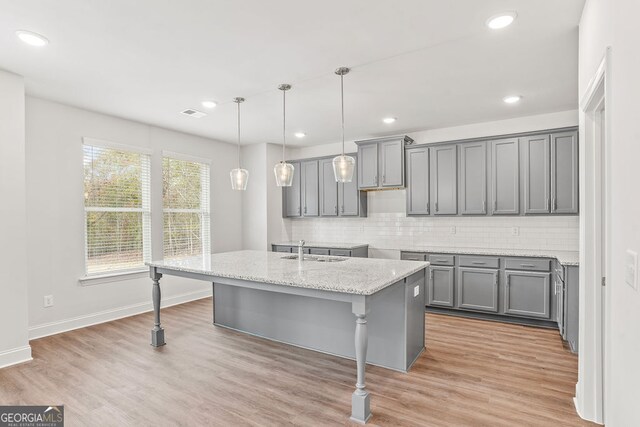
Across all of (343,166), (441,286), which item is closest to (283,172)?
(343,166)

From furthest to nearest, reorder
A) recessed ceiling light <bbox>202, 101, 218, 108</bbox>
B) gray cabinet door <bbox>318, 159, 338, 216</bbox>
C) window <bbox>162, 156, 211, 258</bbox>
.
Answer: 1. gray cabinet door <bbox>318, 159, 338, 216</bbox>
2. window <bbox>162, 156, 211, 258</bbox>
3. recessed ceiling light <bbox>202, 101, 218, 108</bbox>

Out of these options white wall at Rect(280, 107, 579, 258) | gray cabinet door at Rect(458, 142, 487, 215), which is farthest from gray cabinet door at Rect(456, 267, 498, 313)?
gray cabinet door at Rect(458, 142, 487, 215)

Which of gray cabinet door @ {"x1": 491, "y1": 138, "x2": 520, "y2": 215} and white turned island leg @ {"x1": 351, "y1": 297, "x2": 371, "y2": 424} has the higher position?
gray cabinet door @ {"x1": 491, "y1": 138, "x2": 520, "y2": 215}

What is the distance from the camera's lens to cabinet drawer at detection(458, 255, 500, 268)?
434 centimetres

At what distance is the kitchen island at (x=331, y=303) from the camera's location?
2.38 meters

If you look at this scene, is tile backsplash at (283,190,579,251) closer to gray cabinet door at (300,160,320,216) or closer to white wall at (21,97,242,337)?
gray cabinet door at (300,160,320,216)

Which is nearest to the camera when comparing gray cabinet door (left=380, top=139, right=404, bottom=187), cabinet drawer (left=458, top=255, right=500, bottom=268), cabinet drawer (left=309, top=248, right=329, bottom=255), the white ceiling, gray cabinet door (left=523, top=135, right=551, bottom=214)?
the white ceiling

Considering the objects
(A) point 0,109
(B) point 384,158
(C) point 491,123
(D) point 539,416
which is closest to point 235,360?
(D) point 539,416

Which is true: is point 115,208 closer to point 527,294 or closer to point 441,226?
point 441,226

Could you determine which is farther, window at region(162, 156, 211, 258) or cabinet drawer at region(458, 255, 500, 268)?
window at region(162, 156, 211, 258)

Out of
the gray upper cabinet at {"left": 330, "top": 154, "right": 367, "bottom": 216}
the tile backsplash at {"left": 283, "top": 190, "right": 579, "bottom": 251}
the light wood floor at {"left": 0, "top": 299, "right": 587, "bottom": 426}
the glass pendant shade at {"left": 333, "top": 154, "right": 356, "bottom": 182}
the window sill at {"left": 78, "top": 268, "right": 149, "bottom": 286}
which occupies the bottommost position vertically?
the light wood floor at {"left": 0, "top": 299, "right": 587, "bottom": 426}
